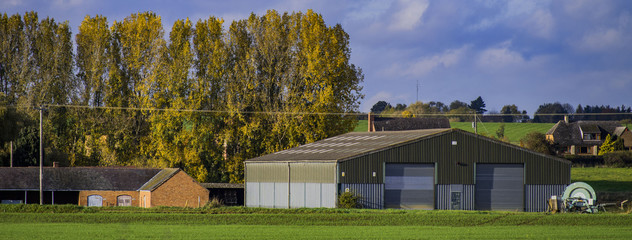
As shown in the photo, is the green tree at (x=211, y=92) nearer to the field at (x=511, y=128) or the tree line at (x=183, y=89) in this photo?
the tree line at (x=183, y=89)

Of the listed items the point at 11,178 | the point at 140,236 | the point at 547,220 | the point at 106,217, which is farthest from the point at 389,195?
the point at 11,178

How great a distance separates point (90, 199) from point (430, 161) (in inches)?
1064

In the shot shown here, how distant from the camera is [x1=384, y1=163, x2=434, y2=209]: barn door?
53.1 m

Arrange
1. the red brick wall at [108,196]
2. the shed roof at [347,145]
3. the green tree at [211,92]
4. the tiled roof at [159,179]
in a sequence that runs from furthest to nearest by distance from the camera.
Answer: the green tree at [211,92] → the red brick wall at [108,196] → the tiled roof at [159,179] → the shed roof at [347,145]

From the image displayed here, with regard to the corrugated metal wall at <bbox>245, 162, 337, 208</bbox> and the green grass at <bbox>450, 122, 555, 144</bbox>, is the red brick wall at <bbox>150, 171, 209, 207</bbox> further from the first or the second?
the green grass at <bbox>450, 122, 555, 144</bbox>

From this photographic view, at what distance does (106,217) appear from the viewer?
138 feet

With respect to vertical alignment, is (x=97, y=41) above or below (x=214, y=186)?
above

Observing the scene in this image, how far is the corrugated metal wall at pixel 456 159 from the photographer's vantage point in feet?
173

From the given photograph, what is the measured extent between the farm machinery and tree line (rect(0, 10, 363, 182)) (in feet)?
76.5

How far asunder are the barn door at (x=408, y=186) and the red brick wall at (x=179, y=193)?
1616cm

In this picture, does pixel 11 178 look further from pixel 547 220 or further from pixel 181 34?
pixel 547 220

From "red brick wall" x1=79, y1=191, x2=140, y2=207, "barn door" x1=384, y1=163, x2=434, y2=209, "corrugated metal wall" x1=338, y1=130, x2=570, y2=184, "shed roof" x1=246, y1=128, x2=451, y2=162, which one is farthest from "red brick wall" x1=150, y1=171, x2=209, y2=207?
"barn door" x1=384, y1=163, x2=434, y2=209

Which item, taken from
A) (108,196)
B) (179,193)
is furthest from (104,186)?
(179,193)

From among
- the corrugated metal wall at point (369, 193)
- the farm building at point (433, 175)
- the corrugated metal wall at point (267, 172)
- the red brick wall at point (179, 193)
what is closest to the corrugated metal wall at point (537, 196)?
the farm building at point (433, 175)
